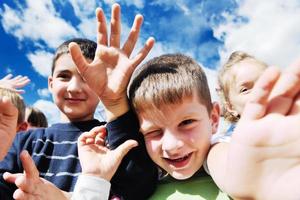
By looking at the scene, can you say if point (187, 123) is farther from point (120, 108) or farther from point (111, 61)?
point (111, 61)

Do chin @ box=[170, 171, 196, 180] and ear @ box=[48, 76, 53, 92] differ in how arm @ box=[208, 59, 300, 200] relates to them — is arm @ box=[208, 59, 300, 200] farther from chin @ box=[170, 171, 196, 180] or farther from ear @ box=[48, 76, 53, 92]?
ear @ box=[48, 76, 53, 92]

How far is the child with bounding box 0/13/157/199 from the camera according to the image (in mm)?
1688

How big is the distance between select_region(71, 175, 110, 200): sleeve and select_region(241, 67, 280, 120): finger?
0.74m

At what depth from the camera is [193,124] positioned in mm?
1577

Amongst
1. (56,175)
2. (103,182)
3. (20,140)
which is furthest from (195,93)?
(20,140)

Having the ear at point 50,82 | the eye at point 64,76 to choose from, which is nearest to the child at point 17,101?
the ear at point 50,82

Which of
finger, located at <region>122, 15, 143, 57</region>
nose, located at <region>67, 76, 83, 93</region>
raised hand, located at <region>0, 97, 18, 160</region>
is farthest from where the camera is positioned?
nose, located at <region>67, 76, 83, 93</region>

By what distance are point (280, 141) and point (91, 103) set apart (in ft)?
5.41

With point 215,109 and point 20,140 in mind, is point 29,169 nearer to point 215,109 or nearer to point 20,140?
point 215,109

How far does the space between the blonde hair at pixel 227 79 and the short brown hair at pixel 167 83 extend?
→ 3.27 feet

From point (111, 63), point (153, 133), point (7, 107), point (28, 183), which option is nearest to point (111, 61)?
point (111, 63)

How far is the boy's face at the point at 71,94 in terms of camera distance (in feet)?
8.23

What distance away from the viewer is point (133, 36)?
183 centimetres

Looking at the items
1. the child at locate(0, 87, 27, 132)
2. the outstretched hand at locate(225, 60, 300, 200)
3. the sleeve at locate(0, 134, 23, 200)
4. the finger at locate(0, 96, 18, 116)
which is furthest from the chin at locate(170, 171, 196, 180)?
the child at locate(0, 87, 27, 132)
